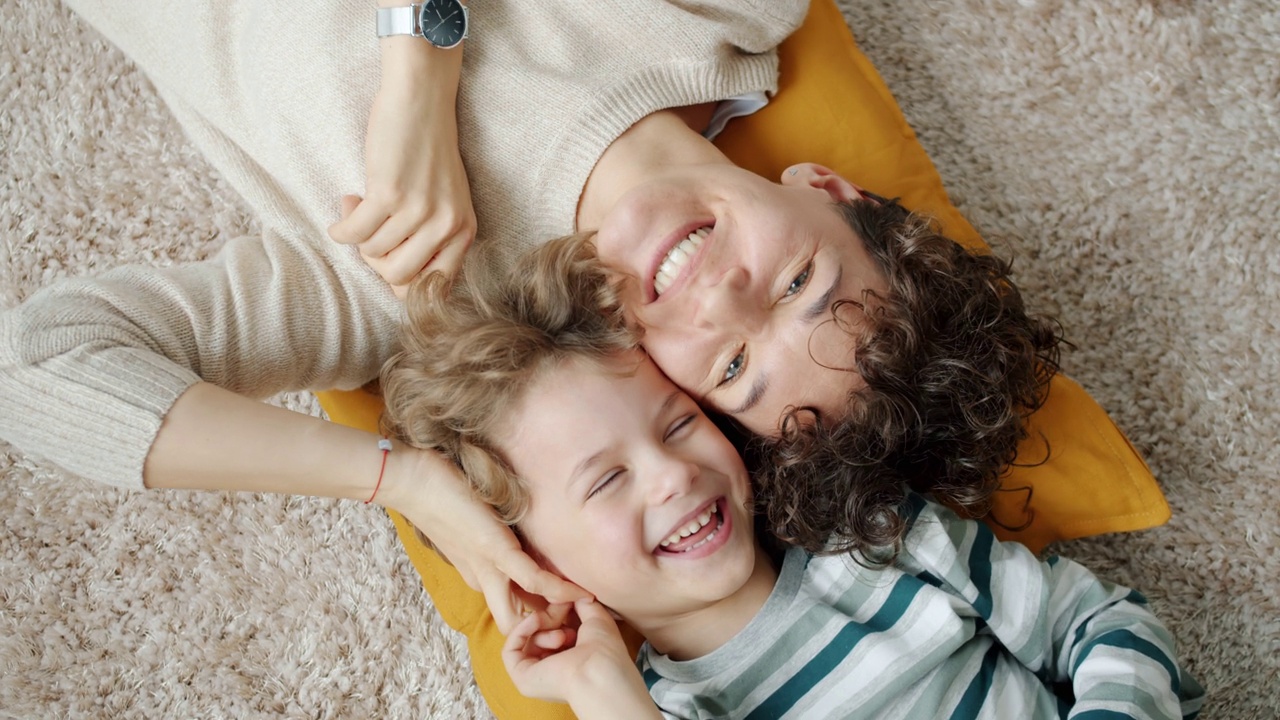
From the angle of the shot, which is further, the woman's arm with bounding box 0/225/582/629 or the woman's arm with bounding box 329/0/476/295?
the woman's arm with bounding box 329/0/476/295

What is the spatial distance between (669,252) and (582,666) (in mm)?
621

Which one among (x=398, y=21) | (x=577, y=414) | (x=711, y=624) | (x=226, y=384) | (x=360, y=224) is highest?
(x=398, y=21)

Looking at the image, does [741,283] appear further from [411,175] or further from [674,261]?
[411,175]

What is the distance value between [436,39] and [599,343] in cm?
58

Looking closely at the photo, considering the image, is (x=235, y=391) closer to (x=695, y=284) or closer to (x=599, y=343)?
(x=599, y=343)

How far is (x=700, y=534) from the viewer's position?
4.99 feet

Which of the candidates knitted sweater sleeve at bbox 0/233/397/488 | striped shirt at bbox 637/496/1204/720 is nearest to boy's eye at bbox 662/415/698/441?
striped shirt at bbox 637/496/1204/720

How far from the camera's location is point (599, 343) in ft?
4.88

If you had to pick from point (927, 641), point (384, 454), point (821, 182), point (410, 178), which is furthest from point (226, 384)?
point (927, 641)

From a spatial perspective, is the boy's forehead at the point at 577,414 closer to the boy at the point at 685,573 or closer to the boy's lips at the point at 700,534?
the boy at the point at 685,573

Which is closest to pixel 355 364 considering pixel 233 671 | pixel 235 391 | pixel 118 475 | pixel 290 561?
pixel 235 391

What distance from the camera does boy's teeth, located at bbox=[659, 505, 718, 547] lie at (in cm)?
150

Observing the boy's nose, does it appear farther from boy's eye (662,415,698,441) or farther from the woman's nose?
the woman's nose

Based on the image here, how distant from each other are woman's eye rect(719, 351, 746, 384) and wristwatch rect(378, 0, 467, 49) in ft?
2.30
